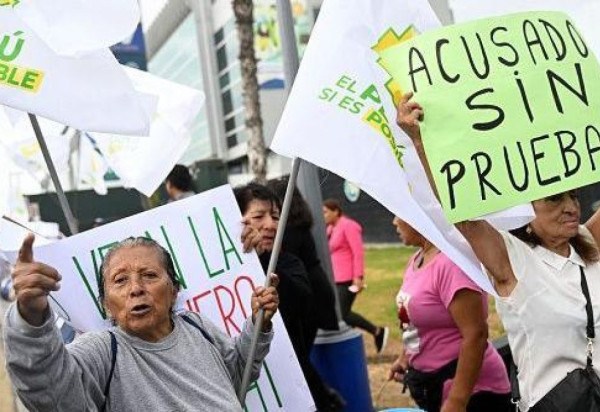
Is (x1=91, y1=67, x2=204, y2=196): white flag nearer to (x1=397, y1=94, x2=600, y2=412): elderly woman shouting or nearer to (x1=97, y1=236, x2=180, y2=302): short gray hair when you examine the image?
(x1=97, y1=236, x2=180, y2=302): short gray hair

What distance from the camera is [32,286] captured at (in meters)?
1.78

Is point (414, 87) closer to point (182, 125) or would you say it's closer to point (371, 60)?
point (371, 60)

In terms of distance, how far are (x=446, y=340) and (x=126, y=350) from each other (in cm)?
148

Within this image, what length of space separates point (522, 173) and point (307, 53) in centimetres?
77

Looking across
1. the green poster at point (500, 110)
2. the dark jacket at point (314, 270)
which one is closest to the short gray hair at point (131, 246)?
the green poster at point (500, 110)

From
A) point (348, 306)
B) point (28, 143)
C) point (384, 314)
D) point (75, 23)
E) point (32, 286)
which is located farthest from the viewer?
point (384, 314)

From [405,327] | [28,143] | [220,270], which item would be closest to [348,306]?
[28,143]

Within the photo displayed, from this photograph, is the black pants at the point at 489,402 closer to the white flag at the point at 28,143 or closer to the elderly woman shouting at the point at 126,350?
the elderly woman shouting at the point at 126,350

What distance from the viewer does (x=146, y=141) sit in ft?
14.6

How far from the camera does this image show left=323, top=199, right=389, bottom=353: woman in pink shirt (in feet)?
24.4

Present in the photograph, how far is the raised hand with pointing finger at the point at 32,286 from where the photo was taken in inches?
69.6

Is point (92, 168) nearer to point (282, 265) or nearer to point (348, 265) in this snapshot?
point (348, 265)

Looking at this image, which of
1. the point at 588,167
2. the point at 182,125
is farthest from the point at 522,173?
the point at 182,125

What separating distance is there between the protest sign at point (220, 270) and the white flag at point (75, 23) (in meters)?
0.58
